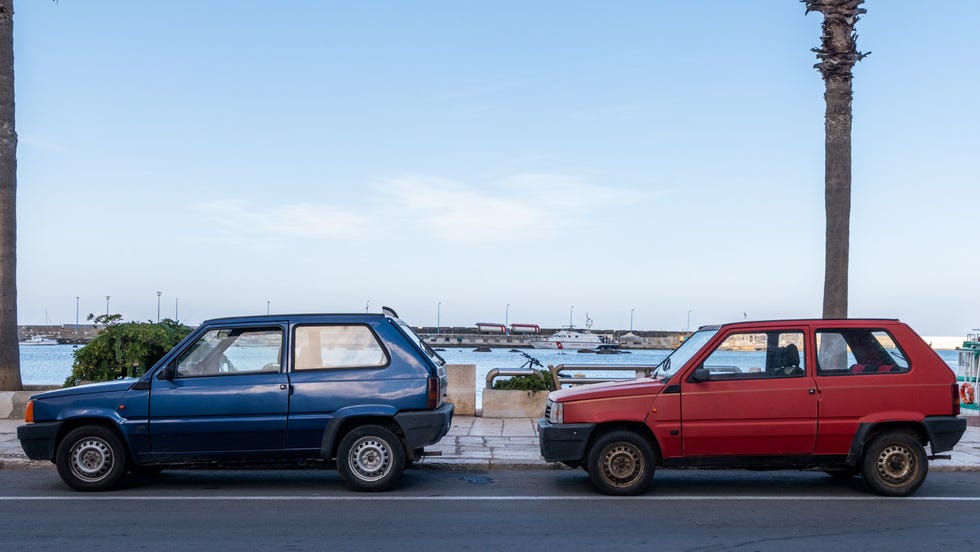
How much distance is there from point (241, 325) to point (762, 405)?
17.5ft

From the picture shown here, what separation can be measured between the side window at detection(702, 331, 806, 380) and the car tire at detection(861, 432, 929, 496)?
1058 mm

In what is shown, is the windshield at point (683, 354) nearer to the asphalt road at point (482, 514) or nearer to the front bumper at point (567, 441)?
the front bumper at point (567, 441)

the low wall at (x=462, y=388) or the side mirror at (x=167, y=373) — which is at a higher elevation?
the side mirror at (x=167, y=373)

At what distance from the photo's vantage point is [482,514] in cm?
892

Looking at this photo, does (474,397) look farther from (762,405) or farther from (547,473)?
(762,405)

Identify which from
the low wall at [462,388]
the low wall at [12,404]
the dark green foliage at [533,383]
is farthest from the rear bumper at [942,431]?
the low wall at [12,404]

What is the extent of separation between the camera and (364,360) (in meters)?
10.2

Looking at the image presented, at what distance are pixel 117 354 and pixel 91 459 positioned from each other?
20.1ft

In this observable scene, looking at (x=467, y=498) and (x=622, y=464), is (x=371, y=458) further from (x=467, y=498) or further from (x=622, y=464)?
(x=622, y=464)

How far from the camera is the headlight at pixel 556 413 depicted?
1005 cm

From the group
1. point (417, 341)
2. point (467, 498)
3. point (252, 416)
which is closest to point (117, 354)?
point (252, 416)

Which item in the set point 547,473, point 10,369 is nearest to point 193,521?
point 547,473

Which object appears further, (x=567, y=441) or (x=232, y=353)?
(x=232, y=353)

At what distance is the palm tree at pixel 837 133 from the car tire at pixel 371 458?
8707 mm
